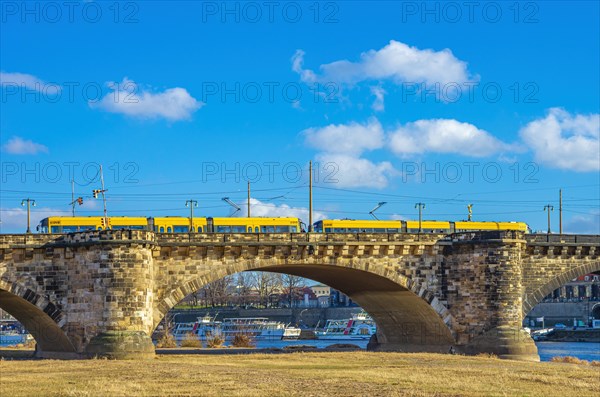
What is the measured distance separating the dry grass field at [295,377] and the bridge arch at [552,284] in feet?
36.5

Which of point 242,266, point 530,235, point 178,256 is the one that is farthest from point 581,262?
point 178,256

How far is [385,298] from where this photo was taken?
73.2 m

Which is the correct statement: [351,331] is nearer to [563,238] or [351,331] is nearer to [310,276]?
[310,276]

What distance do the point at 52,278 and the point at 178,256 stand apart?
25.9 feet

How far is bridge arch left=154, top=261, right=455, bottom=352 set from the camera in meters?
61.2

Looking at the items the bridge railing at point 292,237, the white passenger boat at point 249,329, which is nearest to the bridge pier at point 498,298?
the bridge railing at point 292,237

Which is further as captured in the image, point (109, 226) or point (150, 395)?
point (109, 226)

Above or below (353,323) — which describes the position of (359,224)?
above

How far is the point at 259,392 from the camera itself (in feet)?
121

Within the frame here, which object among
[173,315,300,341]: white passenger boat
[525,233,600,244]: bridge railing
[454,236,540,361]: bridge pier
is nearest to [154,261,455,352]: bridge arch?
[454,236,540,361]: bridge pier

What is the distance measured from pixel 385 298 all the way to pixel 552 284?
12.6m

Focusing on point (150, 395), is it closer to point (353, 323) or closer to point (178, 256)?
point (178, 256)

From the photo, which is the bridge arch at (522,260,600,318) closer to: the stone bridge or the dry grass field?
the stone bridge

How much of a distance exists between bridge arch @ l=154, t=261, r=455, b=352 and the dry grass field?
5.76 m
